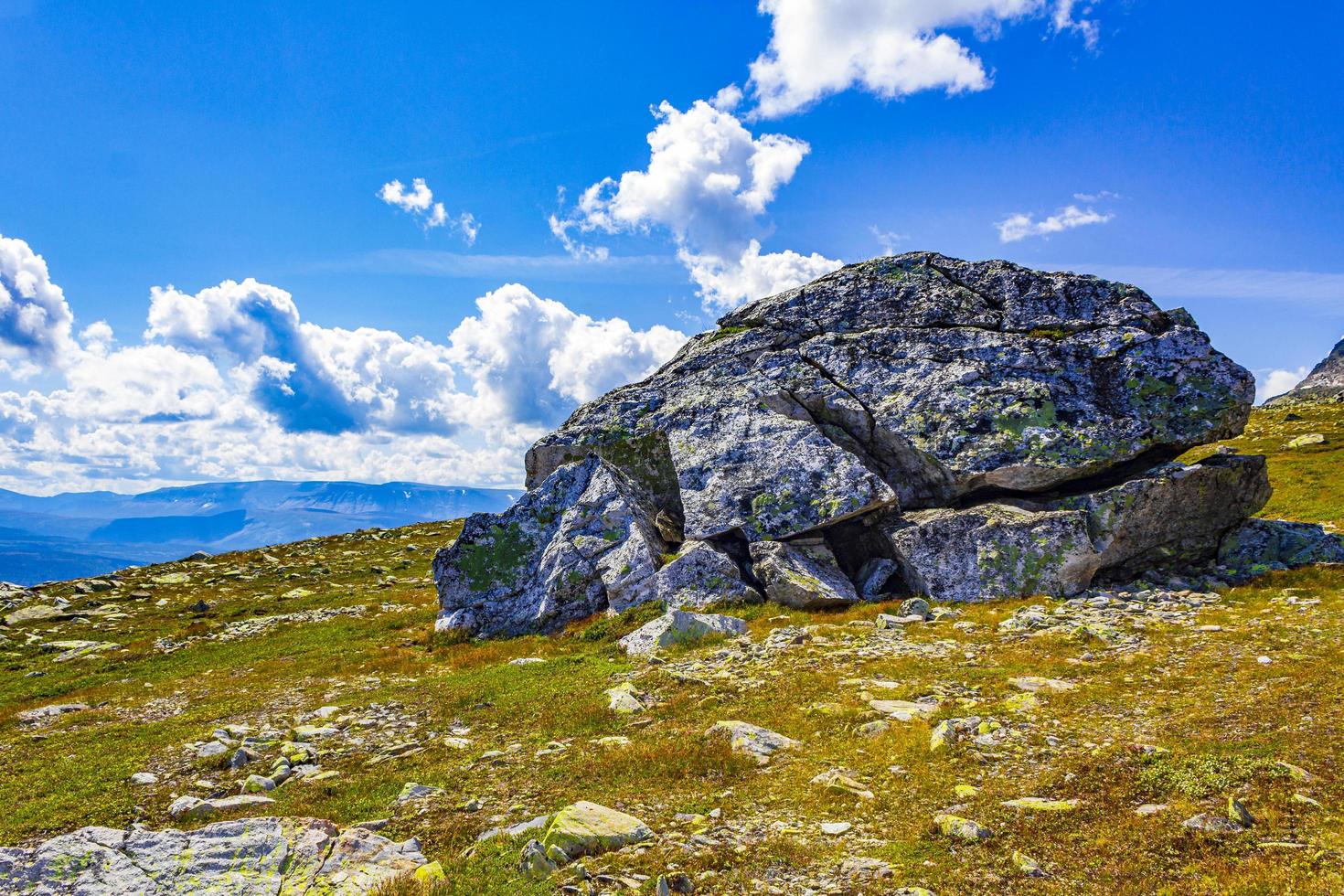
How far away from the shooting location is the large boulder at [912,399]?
25094 millimetres

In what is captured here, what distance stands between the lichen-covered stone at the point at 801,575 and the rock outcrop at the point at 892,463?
0.10 metres

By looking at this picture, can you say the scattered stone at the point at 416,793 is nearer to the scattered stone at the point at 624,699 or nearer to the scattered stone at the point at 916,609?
the scattered stone at the point at 624,699

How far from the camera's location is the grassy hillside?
307 inches

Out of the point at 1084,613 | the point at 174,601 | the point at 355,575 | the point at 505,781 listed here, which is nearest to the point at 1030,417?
the point at 1084,613

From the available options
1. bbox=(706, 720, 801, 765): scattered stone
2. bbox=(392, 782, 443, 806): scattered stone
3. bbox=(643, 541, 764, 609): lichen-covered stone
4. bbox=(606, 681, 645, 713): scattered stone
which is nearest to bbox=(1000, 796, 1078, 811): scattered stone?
bbox=(706, 720, 801, 765): scattered stone

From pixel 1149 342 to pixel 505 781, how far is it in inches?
1173

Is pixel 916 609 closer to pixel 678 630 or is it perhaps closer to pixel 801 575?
pixel 801 575

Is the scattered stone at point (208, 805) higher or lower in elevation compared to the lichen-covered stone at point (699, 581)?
lower

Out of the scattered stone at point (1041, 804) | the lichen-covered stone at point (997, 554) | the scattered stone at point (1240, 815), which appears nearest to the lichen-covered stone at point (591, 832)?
the scattered stone at point (1041, 804)

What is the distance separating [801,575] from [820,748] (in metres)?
12.6

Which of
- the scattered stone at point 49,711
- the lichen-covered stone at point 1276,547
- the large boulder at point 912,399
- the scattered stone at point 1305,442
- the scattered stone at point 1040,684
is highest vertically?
the large boulder at point 912,399

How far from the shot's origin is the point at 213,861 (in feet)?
29.0

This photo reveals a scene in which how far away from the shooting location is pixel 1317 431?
7175 cm

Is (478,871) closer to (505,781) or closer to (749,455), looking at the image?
(505,781)
